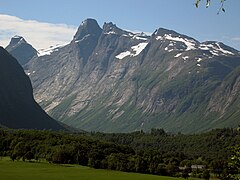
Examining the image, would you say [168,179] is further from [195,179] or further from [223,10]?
[223,10]

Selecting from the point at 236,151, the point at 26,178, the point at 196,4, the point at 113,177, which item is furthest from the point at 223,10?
the point at 113,177

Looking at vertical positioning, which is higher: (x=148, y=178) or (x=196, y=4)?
(x=196, y=4)

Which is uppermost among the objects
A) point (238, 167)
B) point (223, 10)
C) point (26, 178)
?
point (223, 10)

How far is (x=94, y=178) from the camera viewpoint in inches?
6142

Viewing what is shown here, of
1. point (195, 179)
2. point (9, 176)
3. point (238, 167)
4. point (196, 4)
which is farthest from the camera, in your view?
point (195, 179)

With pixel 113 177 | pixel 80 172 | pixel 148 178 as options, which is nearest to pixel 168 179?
pixel 148 178

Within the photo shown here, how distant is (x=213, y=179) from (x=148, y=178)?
4566cm

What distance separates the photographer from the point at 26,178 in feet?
484

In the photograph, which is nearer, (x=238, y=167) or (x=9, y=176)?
(x=238, y=167)

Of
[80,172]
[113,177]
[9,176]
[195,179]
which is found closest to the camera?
[9,176]

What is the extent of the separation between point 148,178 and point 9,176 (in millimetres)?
47535

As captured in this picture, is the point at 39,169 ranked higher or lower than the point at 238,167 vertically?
lower

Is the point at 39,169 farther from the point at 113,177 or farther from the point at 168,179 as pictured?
the point at 168,179

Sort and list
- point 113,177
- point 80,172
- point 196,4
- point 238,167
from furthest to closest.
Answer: point 80,172
point 113,177
point 238,167
point 196,4
